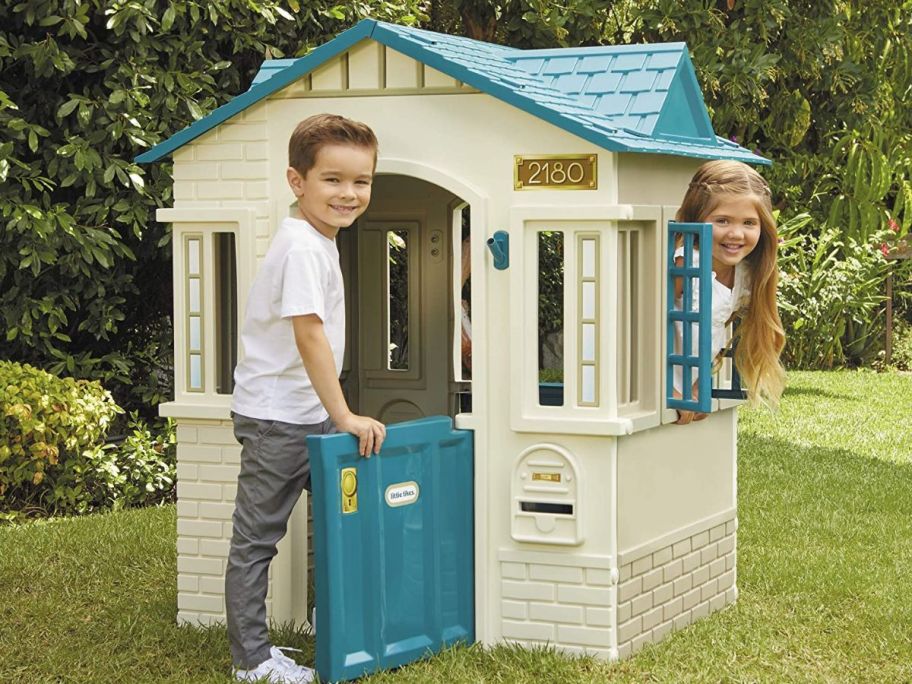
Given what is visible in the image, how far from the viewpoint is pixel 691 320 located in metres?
5.13

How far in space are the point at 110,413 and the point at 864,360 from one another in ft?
29.8

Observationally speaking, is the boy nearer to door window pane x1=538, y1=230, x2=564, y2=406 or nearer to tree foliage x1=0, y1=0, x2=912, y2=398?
tree foliage x1=0, y1=0, x2=912, y2=398

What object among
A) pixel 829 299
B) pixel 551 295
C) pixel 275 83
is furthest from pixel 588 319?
Answer: pixel 829 299

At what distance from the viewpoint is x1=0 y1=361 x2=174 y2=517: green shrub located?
823 cm

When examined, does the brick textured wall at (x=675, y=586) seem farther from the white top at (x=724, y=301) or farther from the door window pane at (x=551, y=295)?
the door window pane at (x=551, y=295)

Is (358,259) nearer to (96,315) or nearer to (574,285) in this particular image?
(574,285)

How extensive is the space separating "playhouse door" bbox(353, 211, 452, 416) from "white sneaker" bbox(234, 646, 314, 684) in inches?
77.5

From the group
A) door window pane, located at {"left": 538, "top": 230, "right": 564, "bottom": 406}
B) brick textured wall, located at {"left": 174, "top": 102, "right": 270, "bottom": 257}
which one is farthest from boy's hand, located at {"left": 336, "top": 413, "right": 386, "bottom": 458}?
door window pane, located at {"left": 538, "top": 230, "right": 564, "bottom": 406}

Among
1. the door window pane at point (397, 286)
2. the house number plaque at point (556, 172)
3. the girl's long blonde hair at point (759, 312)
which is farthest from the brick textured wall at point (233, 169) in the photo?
the door window pane at point (397, 286)

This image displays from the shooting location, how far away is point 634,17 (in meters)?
11.9

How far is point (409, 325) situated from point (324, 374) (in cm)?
210

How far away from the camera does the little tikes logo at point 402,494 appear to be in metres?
4.80

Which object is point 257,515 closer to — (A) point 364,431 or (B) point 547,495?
(A) point 364,431

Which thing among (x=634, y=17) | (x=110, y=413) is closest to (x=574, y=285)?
(x=110, y=413)
